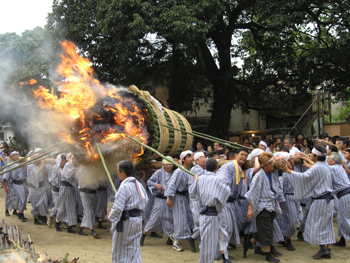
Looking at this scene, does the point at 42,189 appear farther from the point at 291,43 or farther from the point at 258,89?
the point at 291,43

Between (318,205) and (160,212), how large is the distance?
2.87 meters

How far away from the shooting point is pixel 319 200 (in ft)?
18.8

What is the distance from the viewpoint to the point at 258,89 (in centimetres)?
1525

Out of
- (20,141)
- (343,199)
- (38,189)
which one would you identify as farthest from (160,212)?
(20,141)

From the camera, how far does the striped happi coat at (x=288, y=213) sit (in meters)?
6.27

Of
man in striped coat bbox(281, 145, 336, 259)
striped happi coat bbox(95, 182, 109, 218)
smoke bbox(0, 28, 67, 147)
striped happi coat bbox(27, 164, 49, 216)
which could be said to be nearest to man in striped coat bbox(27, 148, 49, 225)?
striped happi coat bbox(27, 164, 49, 216)

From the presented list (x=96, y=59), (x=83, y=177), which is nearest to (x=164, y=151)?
(x=83, y=177)

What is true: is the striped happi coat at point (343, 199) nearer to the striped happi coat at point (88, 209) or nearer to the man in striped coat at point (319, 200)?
the man in striped coat at point (319, 200)

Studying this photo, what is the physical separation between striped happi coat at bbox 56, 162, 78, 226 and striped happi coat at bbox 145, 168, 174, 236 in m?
1.83

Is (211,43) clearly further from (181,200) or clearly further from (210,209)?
(210,209)

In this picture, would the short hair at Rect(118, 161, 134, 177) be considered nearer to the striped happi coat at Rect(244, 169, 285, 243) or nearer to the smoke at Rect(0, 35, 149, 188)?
the smoke at Rect(0, 35, 149, 188)

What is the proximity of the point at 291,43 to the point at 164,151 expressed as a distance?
10.5 metres

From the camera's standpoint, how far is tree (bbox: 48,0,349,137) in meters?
11.7

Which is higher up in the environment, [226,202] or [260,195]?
[260,195]
